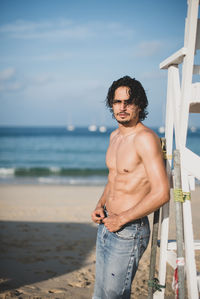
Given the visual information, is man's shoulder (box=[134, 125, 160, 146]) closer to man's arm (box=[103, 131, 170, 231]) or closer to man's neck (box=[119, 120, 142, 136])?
man's arm (box=[103, 131, 170, 231])

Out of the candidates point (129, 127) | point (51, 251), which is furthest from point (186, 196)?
point (51, 251)

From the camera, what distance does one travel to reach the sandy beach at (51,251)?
4281mm

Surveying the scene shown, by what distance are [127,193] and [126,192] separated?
0.04 ft

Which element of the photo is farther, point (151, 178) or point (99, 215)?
point (99, 215)

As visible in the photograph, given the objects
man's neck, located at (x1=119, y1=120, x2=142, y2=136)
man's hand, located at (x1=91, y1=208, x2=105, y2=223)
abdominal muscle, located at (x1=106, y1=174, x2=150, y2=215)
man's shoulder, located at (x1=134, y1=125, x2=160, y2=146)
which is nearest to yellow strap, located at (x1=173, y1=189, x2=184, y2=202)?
abdominal muscle, located at (x1=106, y1=174, x2=150, y2=215)

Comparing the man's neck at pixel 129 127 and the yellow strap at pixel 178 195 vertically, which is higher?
the man's neck at pixel 129 127

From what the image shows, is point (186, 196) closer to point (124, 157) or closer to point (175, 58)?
point (124, 157)

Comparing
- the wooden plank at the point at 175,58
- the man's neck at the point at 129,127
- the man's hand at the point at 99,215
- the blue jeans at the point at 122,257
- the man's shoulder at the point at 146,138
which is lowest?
the blue jeans at the point at 122,257

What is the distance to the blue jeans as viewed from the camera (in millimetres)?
2377

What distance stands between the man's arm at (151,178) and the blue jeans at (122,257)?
0.49ft

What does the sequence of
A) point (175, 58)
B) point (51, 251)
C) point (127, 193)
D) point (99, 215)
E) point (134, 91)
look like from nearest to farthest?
point (175, 58), point (127, 193), point (134, 91), point (99, 215), point (51, 251)

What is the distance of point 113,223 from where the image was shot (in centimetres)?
240

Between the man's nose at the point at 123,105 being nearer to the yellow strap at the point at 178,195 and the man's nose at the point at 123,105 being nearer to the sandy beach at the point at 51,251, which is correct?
the yellow strap at the point at 178,195

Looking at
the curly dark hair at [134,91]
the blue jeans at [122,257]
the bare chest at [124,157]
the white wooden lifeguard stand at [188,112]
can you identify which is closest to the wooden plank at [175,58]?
the white wooden lifeguard stand at [188,112]
